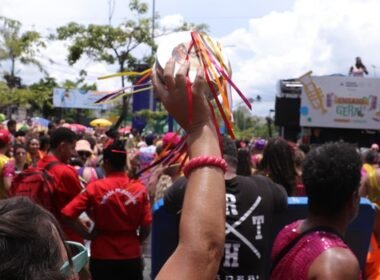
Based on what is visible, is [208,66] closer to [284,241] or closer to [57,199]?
[284,241]

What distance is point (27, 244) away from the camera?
3.76 feet

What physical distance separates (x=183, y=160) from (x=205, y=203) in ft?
1.31

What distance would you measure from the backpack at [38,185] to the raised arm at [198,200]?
11.4 feet

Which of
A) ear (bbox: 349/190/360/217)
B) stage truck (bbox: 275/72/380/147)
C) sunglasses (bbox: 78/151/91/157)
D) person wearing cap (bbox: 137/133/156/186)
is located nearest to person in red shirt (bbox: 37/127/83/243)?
person wearing cap (bbox: 137/133/156/186)

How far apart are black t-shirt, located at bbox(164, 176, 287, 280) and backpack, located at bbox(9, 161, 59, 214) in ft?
→ 4.76

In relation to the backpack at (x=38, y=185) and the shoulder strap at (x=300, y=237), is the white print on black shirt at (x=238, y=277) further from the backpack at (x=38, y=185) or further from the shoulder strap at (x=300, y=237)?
the backpack at (x=38, y=185)

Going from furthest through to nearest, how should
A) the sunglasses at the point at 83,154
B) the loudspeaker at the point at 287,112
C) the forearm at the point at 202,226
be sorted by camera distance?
the loudspeaker at the point at 287,112
the sunglasses at the point at 83,154
the forearm at the point at 202,226

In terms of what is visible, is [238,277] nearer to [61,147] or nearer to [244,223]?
[244,223]

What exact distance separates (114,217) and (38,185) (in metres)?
0.66

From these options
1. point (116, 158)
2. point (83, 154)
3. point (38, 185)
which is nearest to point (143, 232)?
point (116, 158)

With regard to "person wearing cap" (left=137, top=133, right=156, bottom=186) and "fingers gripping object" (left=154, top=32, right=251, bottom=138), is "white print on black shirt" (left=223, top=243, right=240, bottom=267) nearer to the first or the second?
"person wearing cap" (left=137, top=133, right=156, bottom=186)

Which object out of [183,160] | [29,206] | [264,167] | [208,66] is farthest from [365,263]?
[29,206]

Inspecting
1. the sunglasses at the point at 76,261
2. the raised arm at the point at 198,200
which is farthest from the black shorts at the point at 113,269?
the raised arm at the point at 198,200

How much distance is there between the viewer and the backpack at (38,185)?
482cm
